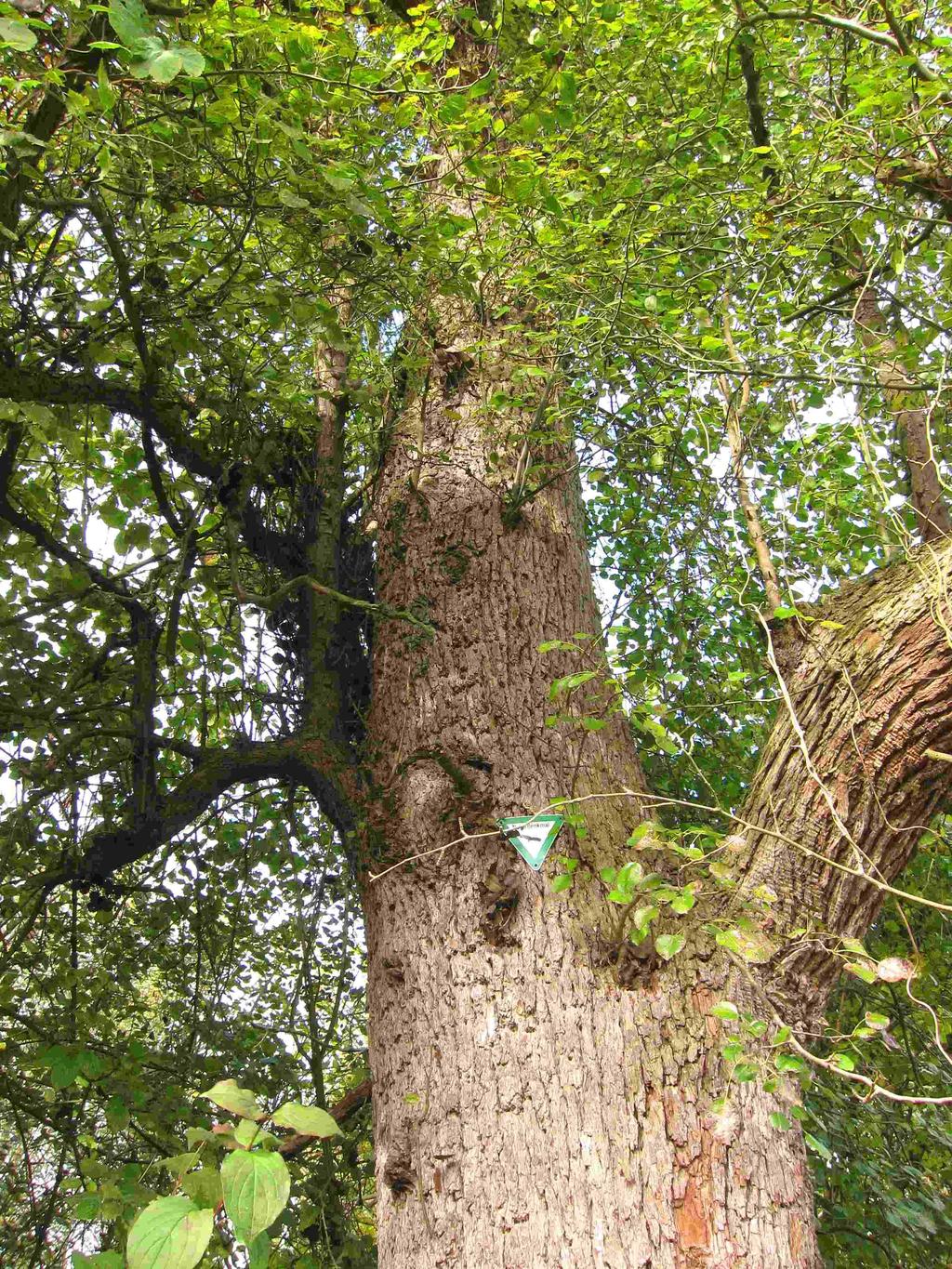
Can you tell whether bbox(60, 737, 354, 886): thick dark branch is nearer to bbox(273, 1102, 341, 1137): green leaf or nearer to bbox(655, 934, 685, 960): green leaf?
bbox(655, 934, 685, 960): green leaf

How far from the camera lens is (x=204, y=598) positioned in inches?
175

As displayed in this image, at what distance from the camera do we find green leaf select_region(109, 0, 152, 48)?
1.60m

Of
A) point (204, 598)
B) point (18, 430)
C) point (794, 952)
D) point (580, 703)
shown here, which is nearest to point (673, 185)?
point (580, 703)

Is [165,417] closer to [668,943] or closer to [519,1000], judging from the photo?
[519,1000]

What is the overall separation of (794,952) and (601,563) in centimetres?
325

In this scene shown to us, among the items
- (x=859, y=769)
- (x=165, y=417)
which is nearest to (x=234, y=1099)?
(x=859, y=769)

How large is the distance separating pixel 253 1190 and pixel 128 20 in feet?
5.93

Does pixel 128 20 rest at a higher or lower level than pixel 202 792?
higher

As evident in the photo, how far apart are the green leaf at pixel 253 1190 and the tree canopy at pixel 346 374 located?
37.1 inches

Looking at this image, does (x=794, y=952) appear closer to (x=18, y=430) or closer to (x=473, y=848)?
(x=473, y=848)

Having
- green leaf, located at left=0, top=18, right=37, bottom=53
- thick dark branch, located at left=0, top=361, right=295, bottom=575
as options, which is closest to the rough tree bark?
thick dark branch, located at left=0, top=361, right=295, bottom=575

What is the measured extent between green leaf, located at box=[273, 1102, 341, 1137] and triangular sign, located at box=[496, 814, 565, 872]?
0.96 metres

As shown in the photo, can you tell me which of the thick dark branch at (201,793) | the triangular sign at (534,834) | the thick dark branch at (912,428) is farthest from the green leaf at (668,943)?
the thick dark branch at (912,428)

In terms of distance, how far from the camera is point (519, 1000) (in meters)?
2.13
